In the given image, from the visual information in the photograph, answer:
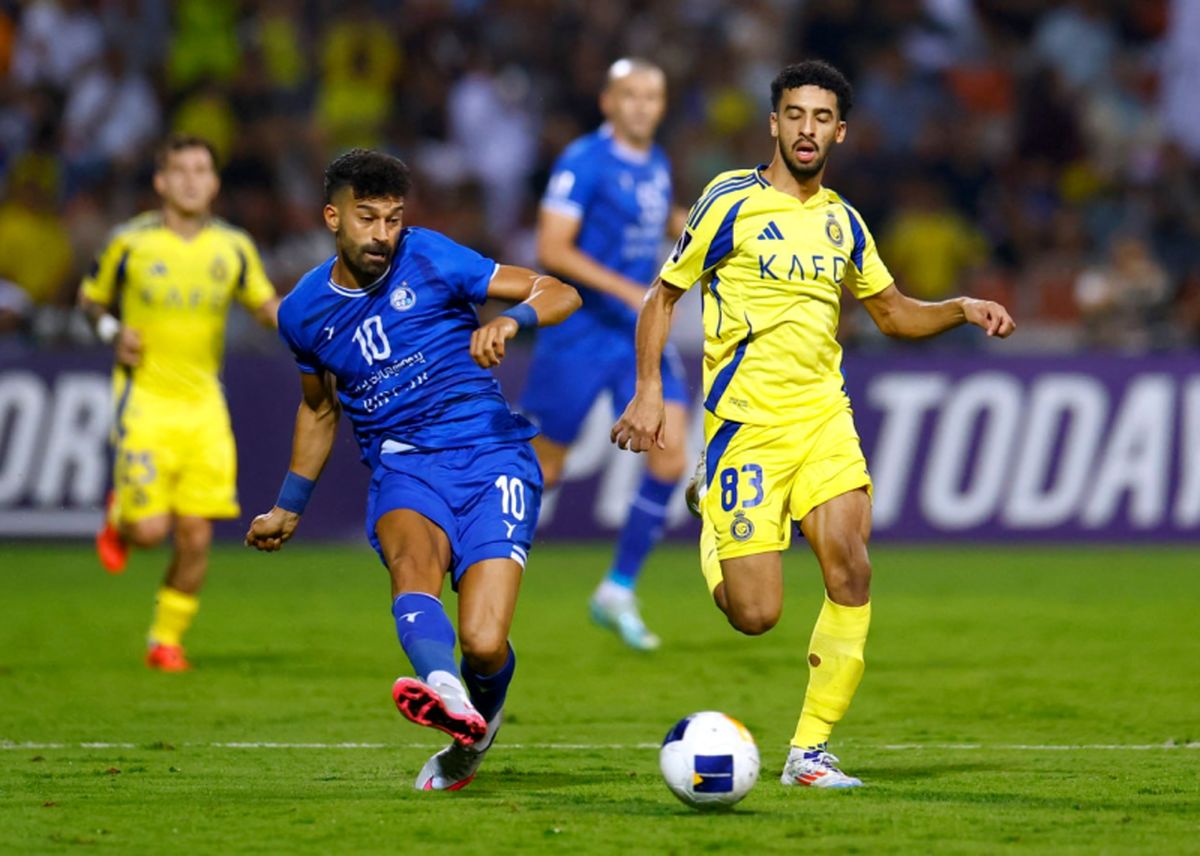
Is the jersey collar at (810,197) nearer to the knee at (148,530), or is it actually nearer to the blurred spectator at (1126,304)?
the knee at (148,530)

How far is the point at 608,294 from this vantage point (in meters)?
11.6

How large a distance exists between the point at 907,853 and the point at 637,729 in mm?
3019

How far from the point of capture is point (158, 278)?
1129 centimetres

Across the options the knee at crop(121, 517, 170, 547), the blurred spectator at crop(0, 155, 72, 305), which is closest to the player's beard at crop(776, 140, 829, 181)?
the knee at crop(121, 517, 170, 547)

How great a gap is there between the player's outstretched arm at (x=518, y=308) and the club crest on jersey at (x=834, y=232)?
95 centimetres

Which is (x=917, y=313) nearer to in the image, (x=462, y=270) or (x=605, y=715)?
(x=462, y=270)

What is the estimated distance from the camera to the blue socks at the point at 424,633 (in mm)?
6820

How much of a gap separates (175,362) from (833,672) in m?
5.22

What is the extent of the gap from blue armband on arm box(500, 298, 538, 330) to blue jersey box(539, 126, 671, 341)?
4.45 meters

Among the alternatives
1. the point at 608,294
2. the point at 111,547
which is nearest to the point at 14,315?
the point at 111,547

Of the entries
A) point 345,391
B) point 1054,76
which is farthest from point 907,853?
point 1054,76

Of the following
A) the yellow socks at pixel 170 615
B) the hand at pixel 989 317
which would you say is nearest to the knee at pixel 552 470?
the yellow socks at pixel 170 615

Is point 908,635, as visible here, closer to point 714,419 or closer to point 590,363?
point 590,363

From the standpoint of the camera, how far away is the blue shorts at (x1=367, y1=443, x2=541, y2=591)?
7.28 m
